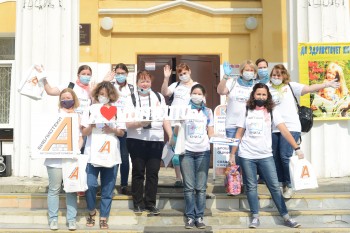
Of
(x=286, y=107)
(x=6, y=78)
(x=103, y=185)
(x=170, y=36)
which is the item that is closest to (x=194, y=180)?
(x=103, y=185)

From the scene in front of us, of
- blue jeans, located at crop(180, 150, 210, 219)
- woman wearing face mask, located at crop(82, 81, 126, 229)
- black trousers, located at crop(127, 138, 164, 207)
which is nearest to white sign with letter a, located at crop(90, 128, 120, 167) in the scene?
woman wearing face mask, located at crop(82, 81, 126, 229)

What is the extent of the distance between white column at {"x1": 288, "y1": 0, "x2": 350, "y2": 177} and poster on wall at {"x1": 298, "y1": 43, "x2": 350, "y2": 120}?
0.12 m

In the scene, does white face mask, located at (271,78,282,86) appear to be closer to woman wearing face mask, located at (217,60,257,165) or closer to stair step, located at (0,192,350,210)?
woman wearing face mask, located at (217,60,257,165)

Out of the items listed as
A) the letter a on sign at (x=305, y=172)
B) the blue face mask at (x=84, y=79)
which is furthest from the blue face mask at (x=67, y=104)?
the letter a on sign at (x=305, y=172)

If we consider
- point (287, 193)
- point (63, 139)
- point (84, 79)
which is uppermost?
point (84, 79)

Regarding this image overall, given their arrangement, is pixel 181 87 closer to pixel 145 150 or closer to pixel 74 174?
pixel 145 150

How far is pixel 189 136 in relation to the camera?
546 cm

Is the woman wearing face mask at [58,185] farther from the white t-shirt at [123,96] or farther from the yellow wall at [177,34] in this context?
the yellow wall at [177,34]

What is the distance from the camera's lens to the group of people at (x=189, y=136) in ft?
17.8

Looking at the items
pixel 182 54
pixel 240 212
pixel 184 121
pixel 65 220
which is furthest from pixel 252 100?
pixel 182 54

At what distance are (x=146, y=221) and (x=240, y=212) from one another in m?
1.23

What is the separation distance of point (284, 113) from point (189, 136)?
134cm

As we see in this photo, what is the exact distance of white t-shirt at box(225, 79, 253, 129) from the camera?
5836 millimetres

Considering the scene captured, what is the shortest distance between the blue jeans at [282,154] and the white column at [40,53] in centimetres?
365
